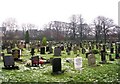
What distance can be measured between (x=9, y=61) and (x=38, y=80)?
4.25m

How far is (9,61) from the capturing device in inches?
590

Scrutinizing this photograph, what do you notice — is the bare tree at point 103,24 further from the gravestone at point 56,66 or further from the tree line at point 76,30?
the gravestone at point 56,66

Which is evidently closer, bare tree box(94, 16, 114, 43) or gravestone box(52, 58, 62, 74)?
gravestone box(52, 58, 62, 74)

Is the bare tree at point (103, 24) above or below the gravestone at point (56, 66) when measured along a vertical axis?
Answer: above

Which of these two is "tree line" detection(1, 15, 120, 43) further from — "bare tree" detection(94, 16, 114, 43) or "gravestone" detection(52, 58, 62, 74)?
"gravestone" detection(52, 58, 62, 74)

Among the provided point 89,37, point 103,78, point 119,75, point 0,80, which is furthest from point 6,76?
point 89,37

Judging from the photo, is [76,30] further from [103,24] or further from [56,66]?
[56,66]

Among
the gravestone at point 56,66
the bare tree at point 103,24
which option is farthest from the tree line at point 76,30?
the gravestone at point 56,66

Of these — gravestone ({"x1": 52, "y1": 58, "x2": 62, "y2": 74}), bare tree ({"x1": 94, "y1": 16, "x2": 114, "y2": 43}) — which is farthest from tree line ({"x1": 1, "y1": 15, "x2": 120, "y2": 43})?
gravestone ({"x1": 52, "y1": 58, "x2": 62, "y2": 74})

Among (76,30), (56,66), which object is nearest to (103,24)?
(76,30)

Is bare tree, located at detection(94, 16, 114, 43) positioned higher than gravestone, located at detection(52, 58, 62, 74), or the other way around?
bare tree, located at detection(94, 16, 114, 43)

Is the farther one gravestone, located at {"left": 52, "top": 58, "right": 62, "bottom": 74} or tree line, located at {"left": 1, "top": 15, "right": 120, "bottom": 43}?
tree line, located at {"left": 1, "top": 15, "right": 120, "bottom": 43}

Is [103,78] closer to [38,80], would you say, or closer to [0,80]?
[38,80]

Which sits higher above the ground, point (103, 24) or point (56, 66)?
point (103, 24)
